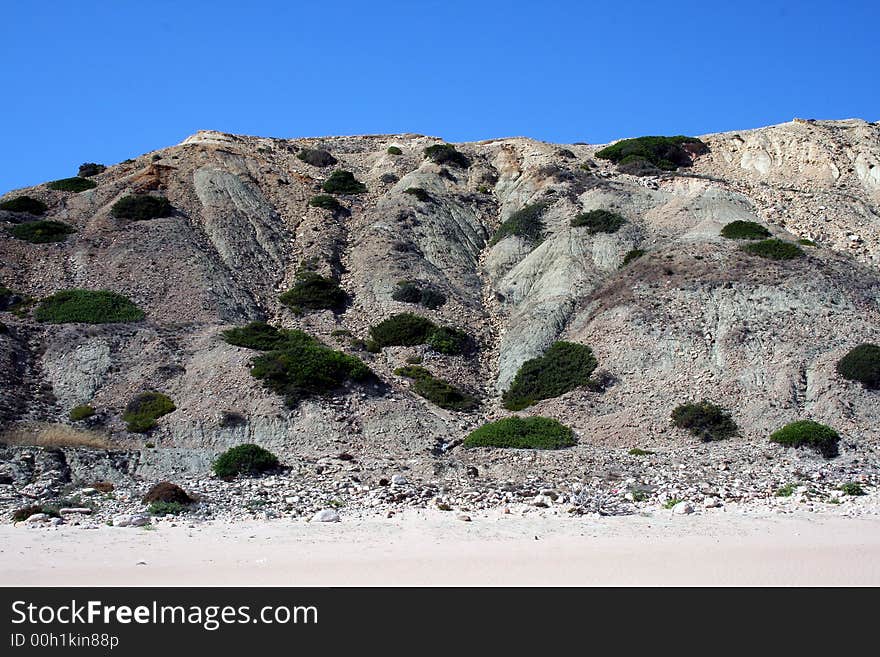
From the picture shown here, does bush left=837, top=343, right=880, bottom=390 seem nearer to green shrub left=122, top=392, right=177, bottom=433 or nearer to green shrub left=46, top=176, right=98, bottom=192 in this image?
green shrub left=122, top=392, right=177, bottom=433

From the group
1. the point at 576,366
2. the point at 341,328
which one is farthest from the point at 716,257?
the point at 341,328

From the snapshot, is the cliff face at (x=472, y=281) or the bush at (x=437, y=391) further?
the bush at (x=437, y=391)

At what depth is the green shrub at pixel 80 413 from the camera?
28.1 m

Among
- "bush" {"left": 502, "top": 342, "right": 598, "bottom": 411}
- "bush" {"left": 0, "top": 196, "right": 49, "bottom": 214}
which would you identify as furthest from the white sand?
"bush" {"left": 0, "top": 196, "right": 49, "bottom": 214}

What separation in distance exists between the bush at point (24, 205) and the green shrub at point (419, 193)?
21564mm

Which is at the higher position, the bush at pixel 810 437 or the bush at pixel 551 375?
the bush at pixel 551 375

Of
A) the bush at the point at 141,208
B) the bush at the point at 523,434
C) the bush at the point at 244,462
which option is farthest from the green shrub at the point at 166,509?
the bush at the point at 141,208

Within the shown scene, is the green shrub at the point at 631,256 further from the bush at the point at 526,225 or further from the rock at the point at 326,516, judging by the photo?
the rock at the point at 326,516

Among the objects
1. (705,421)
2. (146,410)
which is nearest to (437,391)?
(705,421)

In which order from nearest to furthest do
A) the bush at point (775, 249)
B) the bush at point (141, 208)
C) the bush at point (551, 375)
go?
the bush at point (551, 375) < the bush at point (775, 249) < the bush at point (141, 208)

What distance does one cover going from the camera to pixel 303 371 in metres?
29.6

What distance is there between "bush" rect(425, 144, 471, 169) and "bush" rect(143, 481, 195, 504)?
42.9 meters

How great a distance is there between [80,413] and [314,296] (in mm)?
14575

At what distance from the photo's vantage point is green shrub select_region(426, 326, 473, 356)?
3631 cm
